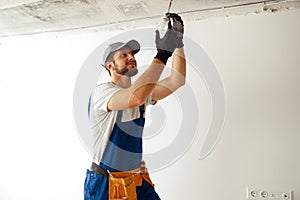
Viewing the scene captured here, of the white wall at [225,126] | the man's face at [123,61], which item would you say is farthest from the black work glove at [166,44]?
the white wall at [225,126]

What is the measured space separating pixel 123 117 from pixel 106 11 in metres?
1.00

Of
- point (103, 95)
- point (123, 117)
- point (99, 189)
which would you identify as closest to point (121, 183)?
point (99, 189)

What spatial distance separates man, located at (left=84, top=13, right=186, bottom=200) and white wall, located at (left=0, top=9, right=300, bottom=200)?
491mm

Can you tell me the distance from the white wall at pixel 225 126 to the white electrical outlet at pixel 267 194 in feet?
0.10

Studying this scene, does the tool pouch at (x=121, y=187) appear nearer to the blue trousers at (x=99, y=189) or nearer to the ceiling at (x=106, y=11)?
the blue trousers at (x=99, y=189)

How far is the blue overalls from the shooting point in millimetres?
1745

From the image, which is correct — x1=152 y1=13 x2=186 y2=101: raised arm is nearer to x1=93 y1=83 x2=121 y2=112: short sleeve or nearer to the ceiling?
x1=93 y1=83 x2=121 y2=112: short sleeve

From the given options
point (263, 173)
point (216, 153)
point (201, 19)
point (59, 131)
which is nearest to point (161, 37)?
point (201, 19)

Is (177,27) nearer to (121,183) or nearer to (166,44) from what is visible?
(166,44)

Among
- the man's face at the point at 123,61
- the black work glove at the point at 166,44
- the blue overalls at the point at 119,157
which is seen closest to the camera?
the black work glove at the point at 166,44

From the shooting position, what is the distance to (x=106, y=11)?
2.34 meters

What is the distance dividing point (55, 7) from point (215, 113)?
1.44m

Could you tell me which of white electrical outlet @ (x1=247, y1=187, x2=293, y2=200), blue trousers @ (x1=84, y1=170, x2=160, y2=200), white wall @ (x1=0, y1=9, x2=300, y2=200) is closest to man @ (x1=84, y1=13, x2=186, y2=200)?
blue trousers @ (x1=84, y1=170, x2=160, y2=200)

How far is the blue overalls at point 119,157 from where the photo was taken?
175cm
